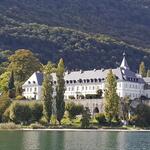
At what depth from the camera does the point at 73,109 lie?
128875 millimetres

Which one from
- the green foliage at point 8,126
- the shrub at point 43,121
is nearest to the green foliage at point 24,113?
the shrub at point 43,121

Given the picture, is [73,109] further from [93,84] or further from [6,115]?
[93,84]

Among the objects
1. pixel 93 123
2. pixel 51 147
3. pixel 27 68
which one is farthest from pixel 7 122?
pixel 51 147

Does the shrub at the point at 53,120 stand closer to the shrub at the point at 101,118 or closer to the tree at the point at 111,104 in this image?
the shrub at the point at 101,118

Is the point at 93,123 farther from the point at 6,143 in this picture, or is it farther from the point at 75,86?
the point at 6,143

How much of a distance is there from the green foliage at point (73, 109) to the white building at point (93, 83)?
18.5 meters

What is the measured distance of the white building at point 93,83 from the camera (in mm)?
148750

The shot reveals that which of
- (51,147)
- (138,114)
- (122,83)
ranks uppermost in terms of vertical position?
(122,83)

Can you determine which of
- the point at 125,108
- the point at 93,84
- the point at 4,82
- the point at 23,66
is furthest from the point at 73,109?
the point at 23,66

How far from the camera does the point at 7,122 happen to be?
127m

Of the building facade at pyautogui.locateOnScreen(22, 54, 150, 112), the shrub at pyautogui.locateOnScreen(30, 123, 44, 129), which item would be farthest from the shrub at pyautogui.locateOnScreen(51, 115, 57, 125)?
the building facade at pyautogui.locateOnScreen(22, 54, 150, 112)

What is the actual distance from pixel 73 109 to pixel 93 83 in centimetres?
2441

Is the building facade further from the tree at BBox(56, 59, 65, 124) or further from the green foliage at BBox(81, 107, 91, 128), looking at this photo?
the green foliage at BBox(81, 107, 91, 128)

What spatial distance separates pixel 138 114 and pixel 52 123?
63.2 feet
